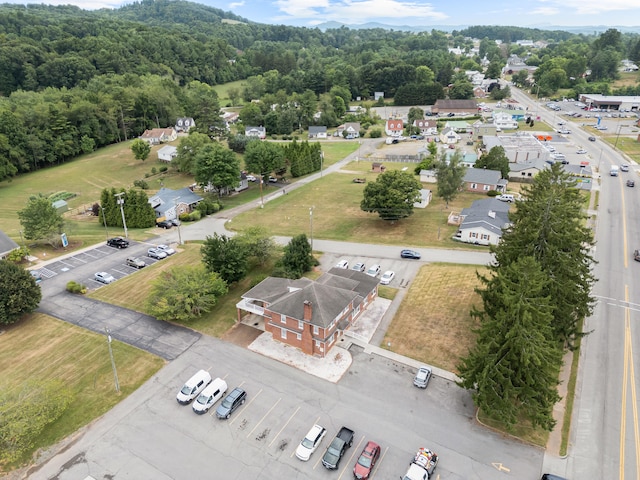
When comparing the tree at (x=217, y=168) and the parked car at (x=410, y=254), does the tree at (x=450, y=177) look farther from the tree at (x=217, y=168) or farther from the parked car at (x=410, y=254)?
the tree at (x=217, y=168)

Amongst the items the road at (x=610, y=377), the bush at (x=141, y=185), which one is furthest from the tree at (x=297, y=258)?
the bush at (x=141, y=185)

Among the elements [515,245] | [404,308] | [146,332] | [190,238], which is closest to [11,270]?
[146,332]

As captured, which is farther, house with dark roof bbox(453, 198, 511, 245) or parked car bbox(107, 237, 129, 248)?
parked car bbox(107, 237, 129, 248)

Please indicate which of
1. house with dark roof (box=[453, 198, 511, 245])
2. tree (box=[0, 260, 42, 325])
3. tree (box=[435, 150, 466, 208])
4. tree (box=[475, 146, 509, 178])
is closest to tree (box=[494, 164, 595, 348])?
house with dark roof (box=[453, 198, 511, 245])

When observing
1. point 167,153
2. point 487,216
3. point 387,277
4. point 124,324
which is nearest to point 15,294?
point 124,324

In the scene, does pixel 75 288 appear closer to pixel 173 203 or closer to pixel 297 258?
pixel 297 258

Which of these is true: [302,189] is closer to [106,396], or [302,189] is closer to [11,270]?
[11,270]

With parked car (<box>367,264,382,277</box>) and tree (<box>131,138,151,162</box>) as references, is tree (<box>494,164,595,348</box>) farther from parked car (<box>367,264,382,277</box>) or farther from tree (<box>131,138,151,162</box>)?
tree (<box>131,138,151,162</box>)
